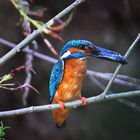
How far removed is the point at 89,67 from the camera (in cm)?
402

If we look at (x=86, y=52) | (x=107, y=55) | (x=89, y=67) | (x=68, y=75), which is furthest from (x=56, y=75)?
(x=89, y=67)

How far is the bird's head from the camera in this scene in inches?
59.4

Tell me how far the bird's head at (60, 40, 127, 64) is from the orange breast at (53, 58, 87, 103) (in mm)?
41

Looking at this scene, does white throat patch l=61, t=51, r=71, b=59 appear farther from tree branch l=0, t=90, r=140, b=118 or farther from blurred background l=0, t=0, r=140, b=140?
blurred background l=0, t=0, r=140, b=140

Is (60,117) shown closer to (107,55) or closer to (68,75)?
(68,75)

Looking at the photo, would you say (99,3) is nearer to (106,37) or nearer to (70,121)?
(106,37)

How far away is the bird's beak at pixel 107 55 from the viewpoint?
4.90 ft

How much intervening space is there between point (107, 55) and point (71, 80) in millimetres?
478

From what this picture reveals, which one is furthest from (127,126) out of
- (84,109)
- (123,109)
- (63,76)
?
(63,76)

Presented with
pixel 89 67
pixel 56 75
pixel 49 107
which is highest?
pixel 89 67

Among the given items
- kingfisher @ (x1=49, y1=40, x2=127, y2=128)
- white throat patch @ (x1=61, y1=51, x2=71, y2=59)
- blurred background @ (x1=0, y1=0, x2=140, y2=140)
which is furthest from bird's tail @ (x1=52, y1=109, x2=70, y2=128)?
blurred background @ (x1=0, y1=0, x2=140, y2=140)

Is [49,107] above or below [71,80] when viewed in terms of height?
below

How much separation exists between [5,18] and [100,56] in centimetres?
223

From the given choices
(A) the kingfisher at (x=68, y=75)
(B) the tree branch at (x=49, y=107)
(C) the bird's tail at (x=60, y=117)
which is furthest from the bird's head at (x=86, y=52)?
(C) the bird's tail at (x=60, y=117)
